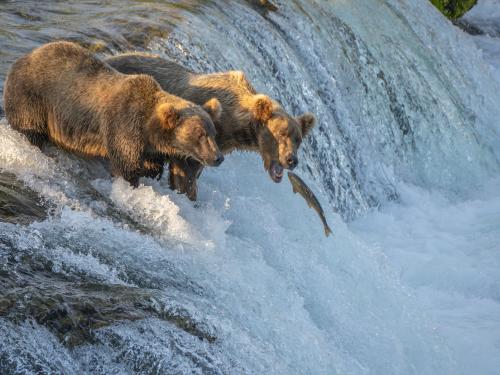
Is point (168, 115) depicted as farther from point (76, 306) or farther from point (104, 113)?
point (76, 306)

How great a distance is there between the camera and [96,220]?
5477mm

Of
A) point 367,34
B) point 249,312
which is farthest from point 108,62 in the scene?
point 367,34

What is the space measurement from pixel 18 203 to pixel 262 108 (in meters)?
2.19

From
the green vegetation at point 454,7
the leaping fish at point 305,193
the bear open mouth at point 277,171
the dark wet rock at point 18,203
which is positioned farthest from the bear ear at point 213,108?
the green vegetation at point 454,7

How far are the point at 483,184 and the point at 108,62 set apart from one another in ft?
25.3

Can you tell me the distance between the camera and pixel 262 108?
23.0 feet

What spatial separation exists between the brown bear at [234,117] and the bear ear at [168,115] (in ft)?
1.48

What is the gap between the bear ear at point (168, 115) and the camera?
6.33 meters

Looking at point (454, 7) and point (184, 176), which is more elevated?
point (184, 176)

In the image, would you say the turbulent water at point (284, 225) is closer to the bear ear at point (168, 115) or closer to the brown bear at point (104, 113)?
the brown bear at point (104, 113)

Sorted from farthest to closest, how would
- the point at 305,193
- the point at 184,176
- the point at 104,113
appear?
the point at 305,193, the point at 184,176, the point at 104,113

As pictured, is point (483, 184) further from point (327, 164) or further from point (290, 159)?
point (290, 159)

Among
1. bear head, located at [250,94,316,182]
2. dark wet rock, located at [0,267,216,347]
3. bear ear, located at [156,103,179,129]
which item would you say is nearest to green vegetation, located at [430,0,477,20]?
Result: bear head, located at [250,94,316,182]

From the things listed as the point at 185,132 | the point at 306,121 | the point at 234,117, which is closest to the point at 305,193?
the point at 306,121
